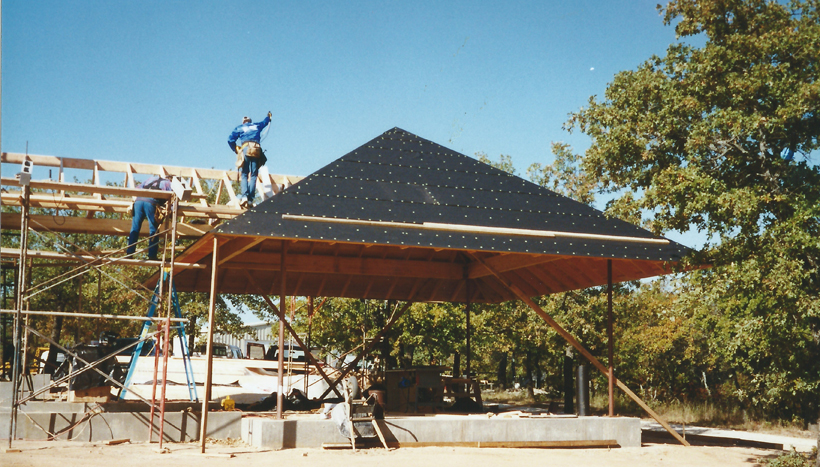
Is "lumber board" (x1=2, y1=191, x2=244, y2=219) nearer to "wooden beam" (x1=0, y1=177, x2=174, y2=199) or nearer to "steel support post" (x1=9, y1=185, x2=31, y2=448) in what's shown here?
"wooden beam" (x1=0, y1=177, x2=174, y2=199)

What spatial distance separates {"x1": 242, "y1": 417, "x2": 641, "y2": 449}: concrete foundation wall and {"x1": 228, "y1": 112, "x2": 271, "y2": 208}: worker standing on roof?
5.28 meters

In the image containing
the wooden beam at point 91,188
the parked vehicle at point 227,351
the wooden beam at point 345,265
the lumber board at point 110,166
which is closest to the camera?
the wooden beam at point 91,188

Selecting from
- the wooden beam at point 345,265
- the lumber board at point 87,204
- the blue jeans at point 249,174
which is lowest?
the wooden beam at point 345,265

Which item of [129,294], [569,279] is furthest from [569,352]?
[129,294]

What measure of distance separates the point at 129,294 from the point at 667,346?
21.4 meters

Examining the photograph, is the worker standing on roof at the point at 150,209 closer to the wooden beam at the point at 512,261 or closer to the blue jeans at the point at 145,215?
the blue jeans at the point at 145,215

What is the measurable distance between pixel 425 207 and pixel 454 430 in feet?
13.1

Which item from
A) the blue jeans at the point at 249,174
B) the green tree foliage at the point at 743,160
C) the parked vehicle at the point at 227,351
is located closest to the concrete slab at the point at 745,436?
the green tree foliage at the point at 743,160

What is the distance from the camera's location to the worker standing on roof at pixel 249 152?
15.4 m

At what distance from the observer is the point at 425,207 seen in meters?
13.1

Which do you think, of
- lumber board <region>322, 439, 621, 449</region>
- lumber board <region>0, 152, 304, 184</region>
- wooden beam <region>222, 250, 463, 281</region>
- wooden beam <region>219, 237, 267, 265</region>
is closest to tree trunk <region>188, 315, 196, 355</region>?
wooden beam <region>222, 250, 463, 281</region>

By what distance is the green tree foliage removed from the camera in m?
11.4

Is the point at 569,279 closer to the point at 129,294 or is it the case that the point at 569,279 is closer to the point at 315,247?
the point at 315,247

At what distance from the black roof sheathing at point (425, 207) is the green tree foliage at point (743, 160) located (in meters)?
1.63
